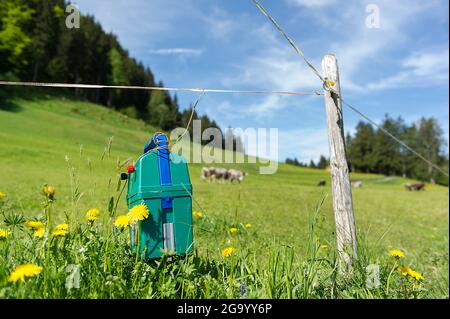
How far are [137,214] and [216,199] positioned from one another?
33.1ft

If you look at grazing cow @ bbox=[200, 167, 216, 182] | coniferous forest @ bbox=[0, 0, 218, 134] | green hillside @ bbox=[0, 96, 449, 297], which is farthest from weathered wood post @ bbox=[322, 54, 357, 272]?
coniferous forest @ bbox=[0, 0, 218, 134]

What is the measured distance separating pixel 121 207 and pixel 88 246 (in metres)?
6.81

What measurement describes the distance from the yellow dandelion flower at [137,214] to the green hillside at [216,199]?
35cm

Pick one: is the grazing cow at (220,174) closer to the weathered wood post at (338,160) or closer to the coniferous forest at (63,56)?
the coniferous forest at (63,56)

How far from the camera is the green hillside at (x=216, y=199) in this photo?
4.26m

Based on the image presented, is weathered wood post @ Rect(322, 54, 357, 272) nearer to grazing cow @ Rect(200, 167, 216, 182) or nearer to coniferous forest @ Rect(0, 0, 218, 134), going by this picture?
grazing cow @ Rect(200, 167, 216, 182)

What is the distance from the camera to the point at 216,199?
12359mm

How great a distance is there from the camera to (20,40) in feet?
173

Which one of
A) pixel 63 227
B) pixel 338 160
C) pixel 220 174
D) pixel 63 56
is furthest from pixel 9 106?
pixel 338 160

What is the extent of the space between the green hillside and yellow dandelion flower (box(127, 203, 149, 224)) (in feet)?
1.14

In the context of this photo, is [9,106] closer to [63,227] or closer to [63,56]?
[63,56]
